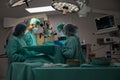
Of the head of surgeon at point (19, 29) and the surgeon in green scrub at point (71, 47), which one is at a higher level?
the head of surgeon at point (19, 29)

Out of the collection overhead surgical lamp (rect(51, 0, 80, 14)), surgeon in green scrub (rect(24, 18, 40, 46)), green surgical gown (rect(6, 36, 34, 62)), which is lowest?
green surgical gown (rect(6, 36, 34, 62))

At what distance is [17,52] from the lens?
3.22 metres

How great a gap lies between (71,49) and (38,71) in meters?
1.41

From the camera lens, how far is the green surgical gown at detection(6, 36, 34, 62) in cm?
309

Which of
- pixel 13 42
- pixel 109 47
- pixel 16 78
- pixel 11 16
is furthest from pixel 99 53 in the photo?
pixel 16 78

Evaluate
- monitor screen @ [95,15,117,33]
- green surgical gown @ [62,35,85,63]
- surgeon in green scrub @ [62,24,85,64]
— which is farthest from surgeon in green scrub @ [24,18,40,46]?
monitor screen @ [95,15,117,33]

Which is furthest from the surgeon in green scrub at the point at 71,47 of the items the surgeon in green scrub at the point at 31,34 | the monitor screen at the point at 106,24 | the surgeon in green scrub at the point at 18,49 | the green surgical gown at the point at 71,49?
the monitor screen at the point at 106,24

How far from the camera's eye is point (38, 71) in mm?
1961

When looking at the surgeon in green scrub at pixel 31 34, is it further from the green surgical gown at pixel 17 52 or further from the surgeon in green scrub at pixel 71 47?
the surgeon in green scrub at pixel 71 47

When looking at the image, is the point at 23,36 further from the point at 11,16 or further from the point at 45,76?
the point at 11,16

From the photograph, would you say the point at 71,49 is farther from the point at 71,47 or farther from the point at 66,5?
the point at 66,5

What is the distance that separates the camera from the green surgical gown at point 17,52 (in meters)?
3.09

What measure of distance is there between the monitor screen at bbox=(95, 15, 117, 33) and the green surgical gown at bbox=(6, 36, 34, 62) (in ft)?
8.44

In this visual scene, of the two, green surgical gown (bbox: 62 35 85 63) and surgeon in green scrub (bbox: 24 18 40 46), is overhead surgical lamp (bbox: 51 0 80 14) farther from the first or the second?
surgeon in green scrub (bbox: 24 18 40 46)
